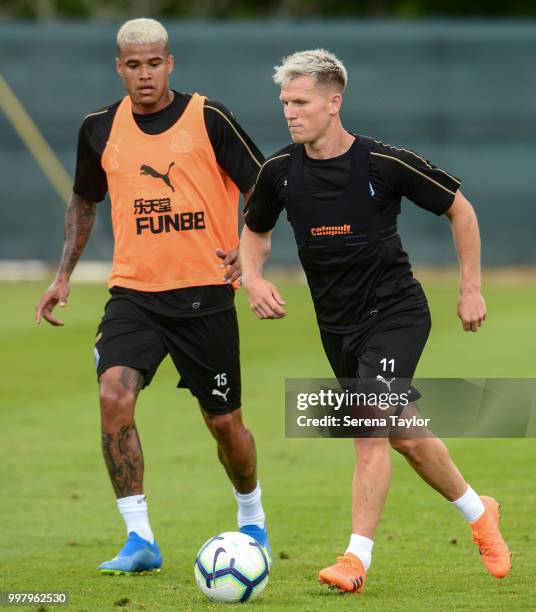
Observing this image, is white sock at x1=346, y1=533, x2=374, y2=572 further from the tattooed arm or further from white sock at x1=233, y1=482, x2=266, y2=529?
the tattooed arm

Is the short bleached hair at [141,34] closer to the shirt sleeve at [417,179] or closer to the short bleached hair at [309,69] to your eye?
the short bleached hair at [309,69]

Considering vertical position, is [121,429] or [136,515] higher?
[121,429]

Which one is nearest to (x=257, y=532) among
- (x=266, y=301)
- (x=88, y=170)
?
(x=266, y=301)

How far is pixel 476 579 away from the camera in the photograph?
20.9 ft

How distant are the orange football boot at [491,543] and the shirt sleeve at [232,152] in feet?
6.74

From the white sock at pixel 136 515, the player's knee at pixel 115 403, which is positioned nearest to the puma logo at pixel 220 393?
the player's knee at pixel 115 403

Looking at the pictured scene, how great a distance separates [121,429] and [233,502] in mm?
1889

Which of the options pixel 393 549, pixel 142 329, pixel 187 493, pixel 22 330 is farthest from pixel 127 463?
pixel 22 330

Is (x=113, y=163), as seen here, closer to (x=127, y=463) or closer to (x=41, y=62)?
(x=127, y=463)

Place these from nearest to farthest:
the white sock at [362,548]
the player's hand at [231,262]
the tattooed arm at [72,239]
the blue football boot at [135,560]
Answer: the white sock at [362,548]
the blue football boot at [135,560]
the player's hand at [231,262]
the tattooed arm at [72,239]

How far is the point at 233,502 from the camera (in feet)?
28.1

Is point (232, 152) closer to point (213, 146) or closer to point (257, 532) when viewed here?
point (213, 146)

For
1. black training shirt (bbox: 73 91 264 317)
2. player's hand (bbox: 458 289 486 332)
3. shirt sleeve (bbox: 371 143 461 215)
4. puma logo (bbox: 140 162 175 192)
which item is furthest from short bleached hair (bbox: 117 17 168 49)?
player's hand (bbox: 458 289 486 332)

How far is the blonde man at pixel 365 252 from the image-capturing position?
628 centimetres
